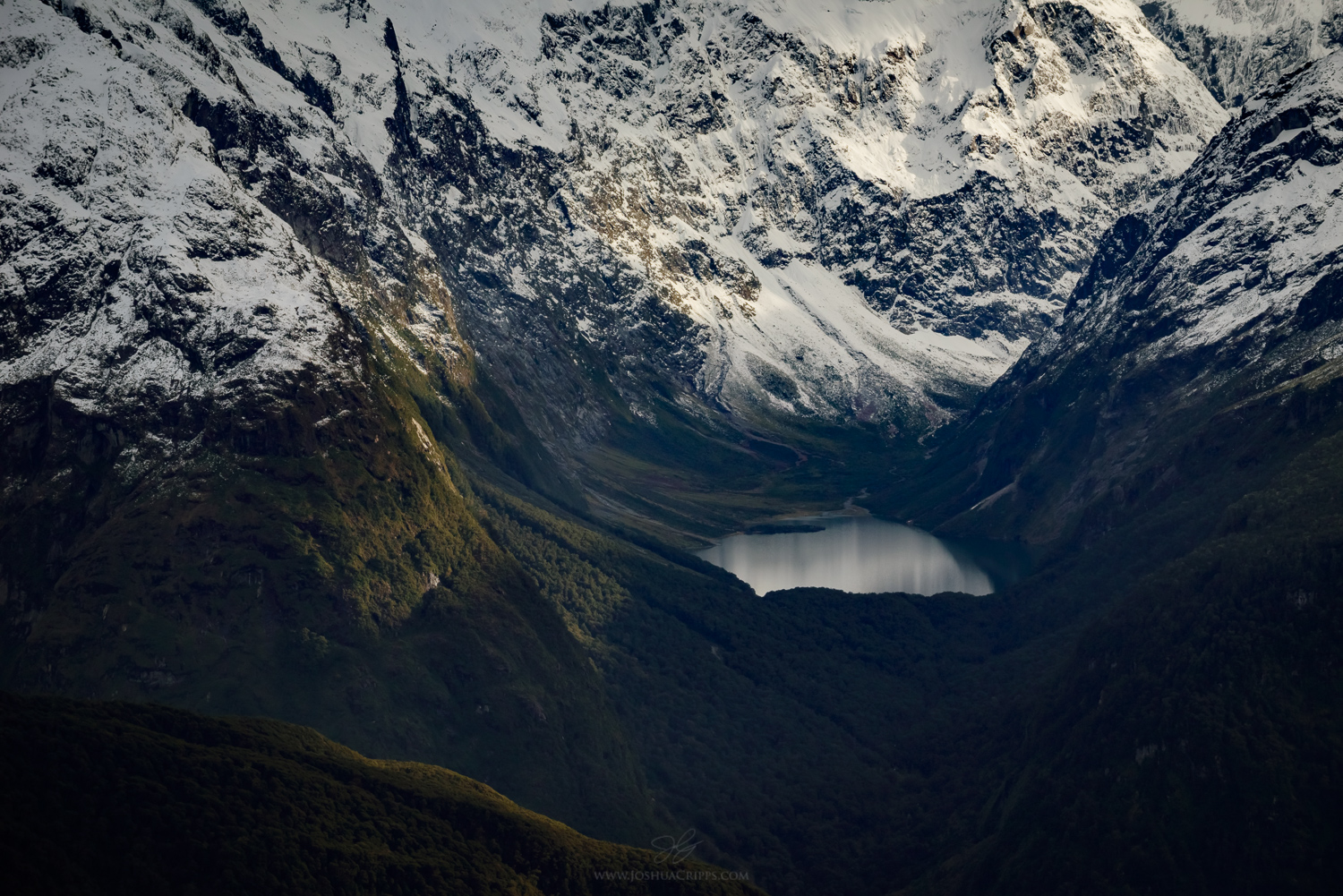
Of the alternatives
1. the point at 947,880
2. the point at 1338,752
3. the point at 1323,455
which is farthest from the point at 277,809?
the point at 1323,455

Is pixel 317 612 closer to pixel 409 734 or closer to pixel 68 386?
pixel 409 734
